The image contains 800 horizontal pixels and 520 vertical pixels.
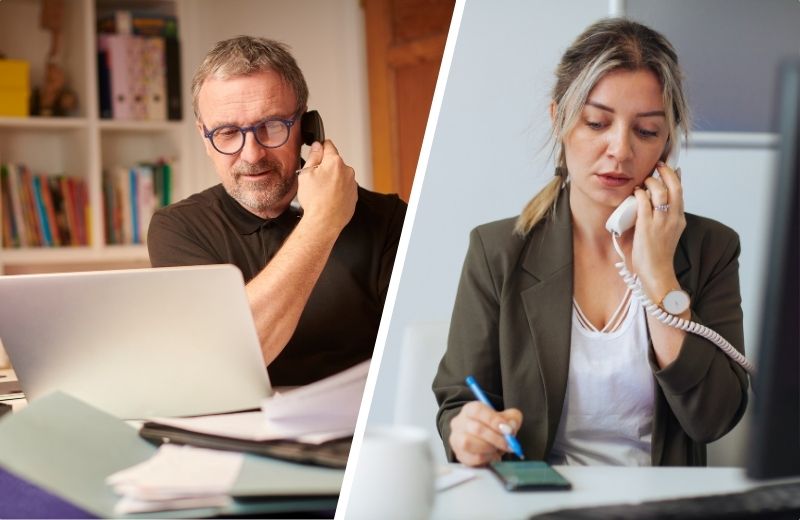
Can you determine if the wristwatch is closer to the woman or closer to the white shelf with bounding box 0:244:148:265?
the woman

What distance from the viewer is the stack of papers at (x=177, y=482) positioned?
953 millimetres

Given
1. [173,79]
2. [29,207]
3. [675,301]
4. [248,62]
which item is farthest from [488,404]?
[29,207]

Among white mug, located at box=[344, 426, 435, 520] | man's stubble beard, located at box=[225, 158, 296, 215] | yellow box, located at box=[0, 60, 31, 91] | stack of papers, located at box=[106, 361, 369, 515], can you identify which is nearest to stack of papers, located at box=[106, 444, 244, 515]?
stack of papers, located at box=[106, 361, 369, 515]

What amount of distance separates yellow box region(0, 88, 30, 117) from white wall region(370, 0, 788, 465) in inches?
50.3

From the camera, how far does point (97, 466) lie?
3.34 feet

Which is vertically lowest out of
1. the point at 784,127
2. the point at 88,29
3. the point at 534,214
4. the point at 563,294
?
the point at 563,294

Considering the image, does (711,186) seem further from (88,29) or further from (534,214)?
(88,29)

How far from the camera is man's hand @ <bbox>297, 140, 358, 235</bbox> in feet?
4.48

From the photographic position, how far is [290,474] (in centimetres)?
97

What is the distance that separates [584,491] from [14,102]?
64.2 inches

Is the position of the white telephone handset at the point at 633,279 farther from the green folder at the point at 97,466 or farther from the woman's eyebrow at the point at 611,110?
the green folder at the point at 97,466

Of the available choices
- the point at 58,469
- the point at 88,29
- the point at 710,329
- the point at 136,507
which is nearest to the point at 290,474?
the point at 136,507

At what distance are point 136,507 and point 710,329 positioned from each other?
75cm

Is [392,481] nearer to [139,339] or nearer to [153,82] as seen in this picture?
[139,339]
